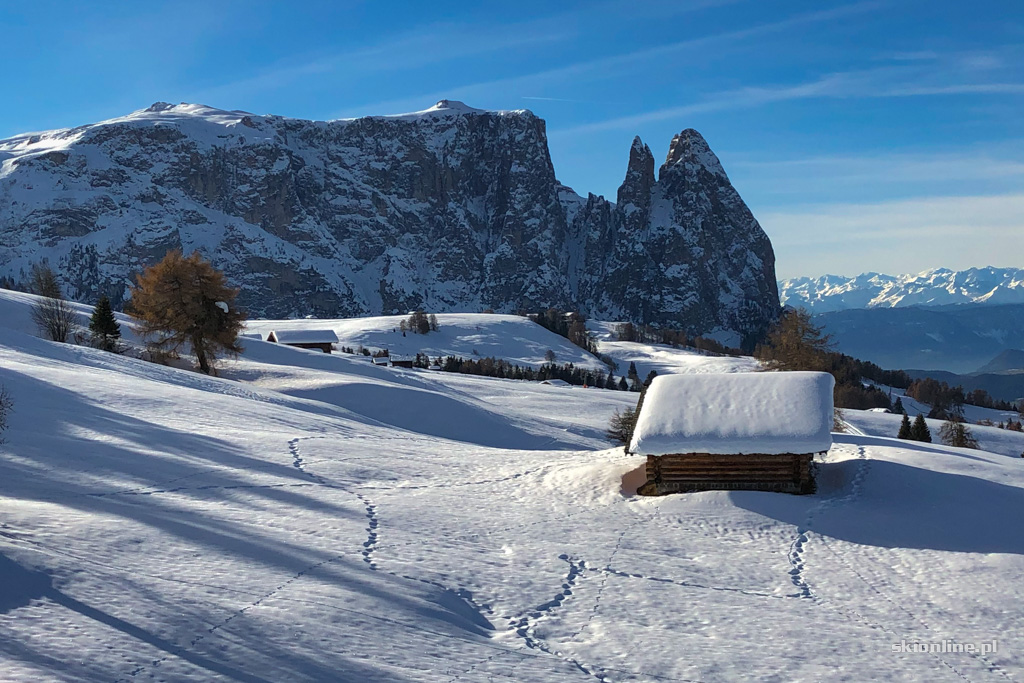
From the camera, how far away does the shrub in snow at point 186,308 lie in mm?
43969

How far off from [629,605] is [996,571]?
7153 mm

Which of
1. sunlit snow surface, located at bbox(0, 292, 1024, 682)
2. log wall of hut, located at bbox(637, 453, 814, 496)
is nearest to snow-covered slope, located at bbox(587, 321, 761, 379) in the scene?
log wall of hut, located at bbox(637, 453, 814, 496)

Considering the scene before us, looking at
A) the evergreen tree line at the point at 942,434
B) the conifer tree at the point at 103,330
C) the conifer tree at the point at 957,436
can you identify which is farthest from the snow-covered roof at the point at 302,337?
the conifer tree at the point at 957,436

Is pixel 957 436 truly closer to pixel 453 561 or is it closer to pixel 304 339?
pixel 453 561

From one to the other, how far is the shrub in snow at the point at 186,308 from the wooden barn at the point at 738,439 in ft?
111

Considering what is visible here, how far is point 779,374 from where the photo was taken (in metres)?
19.2

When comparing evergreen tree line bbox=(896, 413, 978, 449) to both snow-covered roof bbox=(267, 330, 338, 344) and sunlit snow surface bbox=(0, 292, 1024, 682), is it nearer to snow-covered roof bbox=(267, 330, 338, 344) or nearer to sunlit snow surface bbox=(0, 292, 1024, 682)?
sunlit snow surface bbox=(0, 292, 1024, 682)

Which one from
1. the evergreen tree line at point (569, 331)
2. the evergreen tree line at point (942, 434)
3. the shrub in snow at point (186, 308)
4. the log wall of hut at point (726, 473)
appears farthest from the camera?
the evergreen tree line at point (569, 331)

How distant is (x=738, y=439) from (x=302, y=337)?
261 ft

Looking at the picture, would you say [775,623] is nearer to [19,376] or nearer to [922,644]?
[922,644]

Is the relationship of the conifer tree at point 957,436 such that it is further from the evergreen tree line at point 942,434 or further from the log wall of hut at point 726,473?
the log wall of hut at point 726,473

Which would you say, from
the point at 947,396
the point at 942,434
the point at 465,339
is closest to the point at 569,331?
the point at 465,339

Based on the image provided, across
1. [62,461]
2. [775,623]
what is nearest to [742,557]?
[775,623]

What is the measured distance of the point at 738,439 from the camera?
1677cm
